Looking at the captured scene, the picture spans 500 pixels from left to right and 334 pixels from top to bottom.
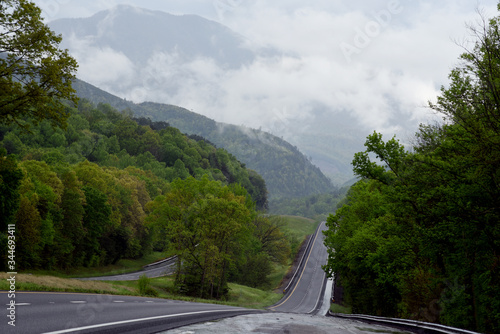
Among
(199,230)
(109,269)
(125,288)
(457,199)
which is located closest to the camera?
(457,199)

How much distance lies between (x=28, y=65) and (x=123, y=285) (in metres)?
25.4

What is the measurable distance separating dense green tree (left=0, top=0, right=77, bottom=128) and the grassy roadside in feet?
26.4

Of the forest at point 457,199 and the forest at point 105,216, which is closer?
the forest at point 457,199

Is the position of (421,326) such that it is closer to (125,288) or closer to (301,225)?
(125,288)

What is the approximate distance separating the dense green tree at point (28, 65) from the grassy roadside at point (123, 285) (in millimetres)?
8048

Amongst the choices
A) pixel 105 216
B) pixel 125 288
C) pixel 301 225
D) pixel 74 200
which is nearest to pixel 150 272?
pixel 105 216

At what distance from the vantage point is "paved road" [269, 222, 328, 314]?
59688 millimetres

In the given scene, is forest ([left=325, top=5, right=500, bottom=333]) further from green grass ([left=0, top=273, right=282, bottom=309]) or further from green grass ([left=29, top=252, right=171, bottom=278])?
green grass ([left=29, top=252, right=171, bottom=278])

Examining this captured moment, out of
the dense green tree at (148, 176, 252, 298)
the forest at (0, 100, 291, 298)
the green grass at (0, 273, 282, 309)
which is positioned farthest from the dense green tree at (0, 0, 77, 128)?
the dense green tree at (148, 176, 252, 298)

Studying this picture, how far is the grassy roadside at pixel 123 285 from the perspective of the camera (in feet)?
60.3

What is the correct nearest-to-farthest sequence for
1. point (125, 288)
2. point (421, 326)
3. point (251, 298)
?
point (421, 326)
point (125, 288)
point (251, 298)

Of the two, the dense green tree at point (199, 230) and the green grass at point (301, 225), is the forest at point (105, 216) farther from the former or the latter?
the green grass at point (301, 225)

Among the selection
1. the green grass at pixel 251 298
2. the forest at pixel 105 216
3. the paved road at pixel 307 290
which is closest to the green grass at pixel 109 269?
Result: the forest at pixel 105 216

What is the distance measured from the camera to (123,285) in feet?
119
